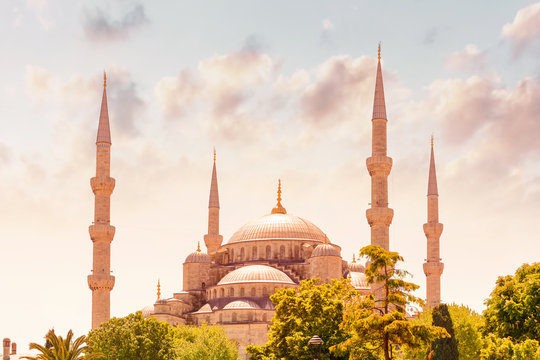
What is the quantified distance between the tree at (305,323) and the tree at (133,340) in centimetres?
930

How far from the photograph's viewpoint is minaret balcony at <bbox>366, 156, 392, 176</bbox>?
200ft

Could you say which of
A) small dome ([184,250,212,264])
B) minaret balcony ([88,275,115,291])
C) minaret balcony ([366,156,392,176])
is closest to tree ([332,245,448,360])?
minaret balcony ([366,156,392,176])

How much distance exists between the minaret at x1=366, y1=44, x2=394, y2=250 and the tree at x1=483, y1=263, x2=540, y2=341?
22690 mm

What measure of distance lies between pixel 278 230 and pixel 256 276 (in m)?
10.6

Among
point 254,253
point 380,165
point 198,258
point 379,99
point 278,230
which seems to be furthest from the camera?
point 278,230

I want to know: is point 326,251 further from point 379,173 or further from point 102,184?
point 102,184

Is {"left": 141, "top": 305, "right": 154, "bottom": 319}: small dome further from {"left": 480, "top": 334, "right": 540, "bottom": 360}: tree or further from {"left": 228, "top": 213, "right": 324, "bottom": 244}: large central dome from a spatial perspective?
{"left": 480, "top": 334, "right": 540, "bottom": 360}: tree

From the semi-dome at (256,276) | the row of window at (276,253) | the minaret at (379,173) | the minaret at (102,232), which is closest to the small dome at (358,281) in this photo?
the semi-dome at (256,276)

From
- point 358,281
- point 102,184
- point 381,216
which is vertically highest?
point 102,184

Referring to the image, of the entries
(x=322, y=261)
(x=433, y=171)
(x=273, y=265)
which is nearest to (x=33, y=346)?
(x=322, y=261)

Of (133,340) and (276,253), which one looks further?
(276,253)

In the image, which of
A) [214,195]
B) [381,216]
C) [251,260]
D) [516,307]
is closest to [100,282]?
[251,260]

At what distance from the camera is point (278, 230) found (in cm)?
7694

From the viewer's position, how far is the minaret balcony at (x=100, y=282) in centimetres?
6197
